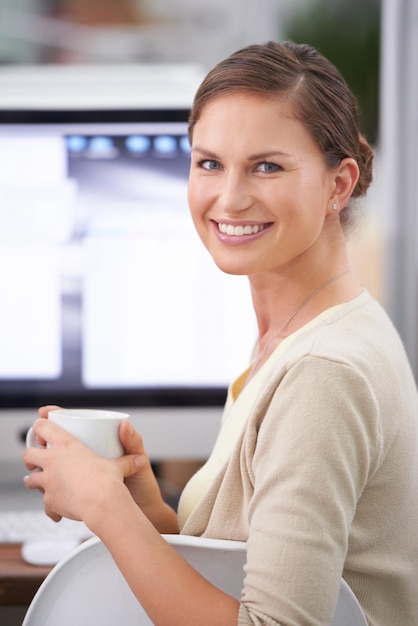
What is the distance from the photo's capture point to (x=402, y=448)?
0.75 meters

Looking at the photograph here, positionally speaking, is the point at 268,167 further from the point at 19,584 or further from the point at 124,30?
the point at 124,30

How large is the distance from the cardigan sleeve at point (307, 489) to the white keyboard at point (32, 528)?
0.43 meters

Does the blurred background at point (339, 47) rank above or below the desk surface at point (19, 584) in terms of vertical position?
above

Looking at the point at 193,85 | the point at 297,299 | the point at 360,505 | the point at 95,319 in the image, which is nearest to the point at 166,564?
the point at 360,505

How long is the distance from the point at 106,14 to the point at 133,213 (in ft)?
6.20

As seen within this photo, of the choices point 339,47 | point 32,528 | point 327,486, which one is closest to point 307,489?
point 327,486

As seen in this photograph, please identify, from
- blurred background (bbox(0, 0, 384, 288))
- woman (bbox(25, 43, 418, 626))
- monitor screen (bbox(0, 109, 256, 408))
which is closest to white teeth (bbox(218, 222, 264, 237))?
woman (bbox(25, 43, 418, 626))

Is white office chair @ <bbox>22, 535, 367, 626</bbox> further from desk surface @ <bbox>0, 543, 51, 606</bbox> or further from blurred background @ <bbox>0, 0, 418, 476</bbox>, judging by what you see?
blurred background @ <bbox>0, 0, 418, 476</bbox>

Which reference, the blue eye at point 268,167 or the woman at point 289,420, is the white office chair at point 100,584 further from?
the blue eye at point 268,167

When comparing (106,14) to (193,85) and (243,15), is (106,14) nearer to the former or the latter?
(243,15)

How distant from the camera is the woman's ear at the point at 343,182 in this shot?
0.84m

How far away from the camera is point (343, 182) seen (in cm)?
85

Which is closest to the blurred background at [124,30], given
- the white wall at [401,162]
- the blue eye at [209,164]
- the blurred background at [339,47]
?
the blurred background at [339,47]

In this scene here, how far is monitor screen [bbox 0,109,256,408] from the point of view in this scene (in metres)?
1.23
